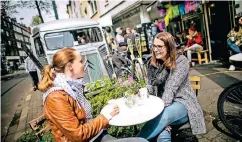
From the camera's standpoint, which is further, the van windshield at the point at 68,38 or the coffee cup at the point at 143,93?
the van windshield at the point at 68,38

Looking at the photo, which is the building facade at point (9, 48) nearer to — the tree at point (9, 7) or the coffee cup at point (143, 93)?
the tree at point (9, 7)

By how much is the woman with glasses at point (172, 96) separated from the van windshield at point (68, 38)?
17.7 feet

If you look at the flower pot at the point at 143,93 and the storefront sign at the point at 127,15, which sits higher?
the storefront sign at the point at 127,15

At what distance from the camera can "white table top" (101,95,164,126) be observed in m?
2.26

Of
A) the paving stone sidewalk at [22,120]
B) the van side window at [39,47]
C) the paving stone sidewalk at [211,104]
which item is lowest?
the paving stone sidewalk at [22,120]

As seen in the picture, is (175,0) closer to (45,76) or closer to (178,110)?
(178,110)

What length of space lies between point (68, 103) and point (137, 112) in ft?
2.57

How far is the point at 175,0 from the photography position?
1038 cm

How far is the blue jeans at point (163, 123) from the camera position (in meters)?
2.55

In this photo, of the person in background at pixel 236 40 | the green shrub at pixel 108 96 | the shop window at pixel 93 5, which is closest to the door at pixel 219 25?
the person in background at pixel 236 40

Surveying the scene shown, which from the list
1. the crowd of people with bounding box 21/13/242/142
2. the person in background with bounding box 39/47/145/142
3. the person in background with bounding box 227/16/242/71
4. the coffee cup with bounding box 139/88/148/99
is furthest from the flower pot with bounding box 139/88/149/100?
the person in background with bounding box 227/16/242/71

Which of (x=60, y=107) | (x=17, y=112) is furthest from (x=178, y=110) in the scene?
(x=17, y=112)

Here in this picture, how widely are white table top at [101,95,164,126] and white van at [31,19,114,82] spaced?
17.0 feet

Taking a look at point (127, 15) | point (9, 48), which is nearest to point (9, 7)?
point (127, 15)
